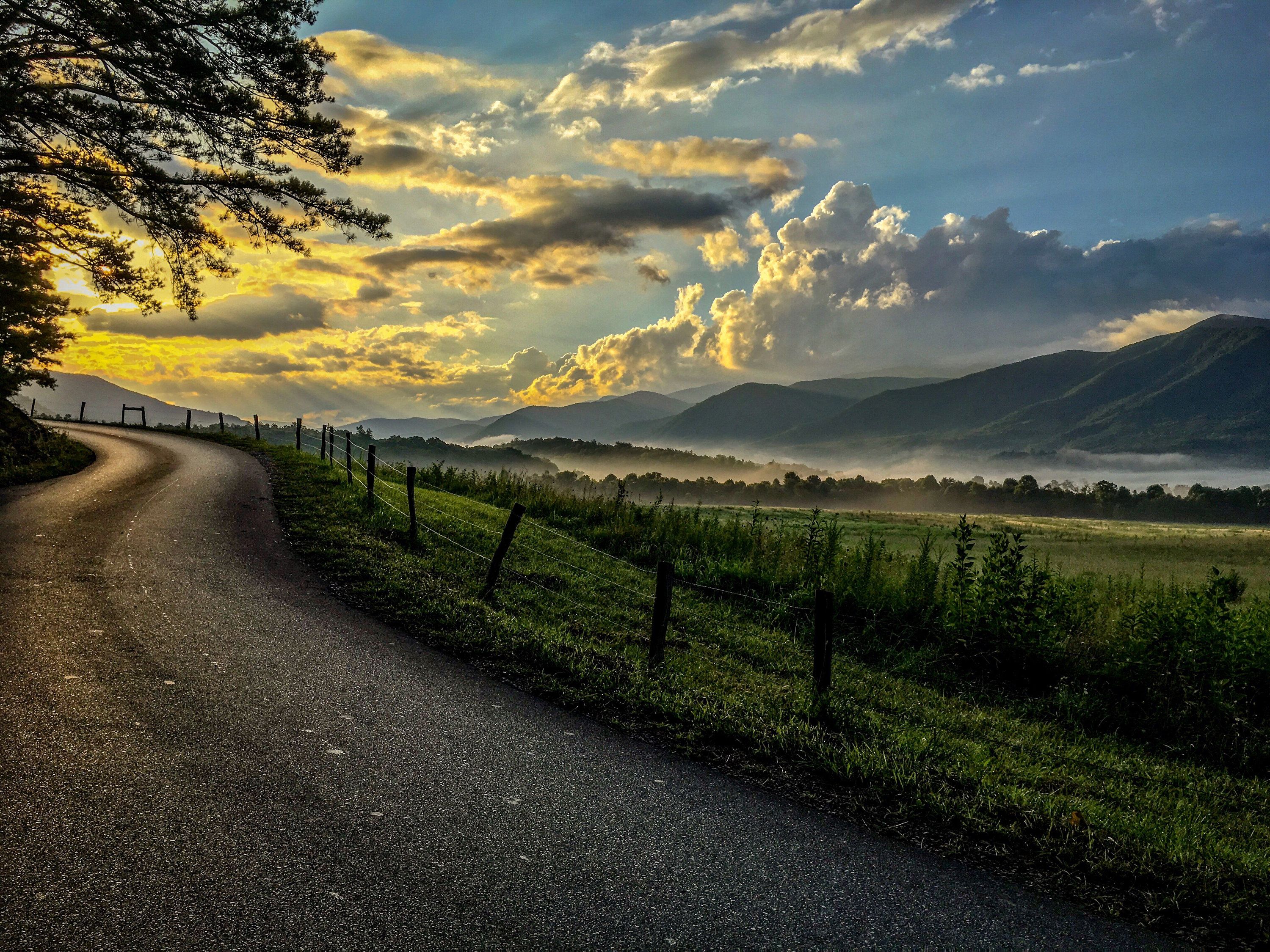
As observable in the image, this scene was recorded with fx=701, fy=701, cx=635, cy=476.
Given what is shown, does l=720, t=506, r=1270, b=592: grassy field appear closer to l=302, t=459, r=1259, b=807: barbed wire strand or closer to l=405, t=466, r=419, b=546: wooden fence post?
l=302, t=459, r=1259, b=807: barbed wire strand

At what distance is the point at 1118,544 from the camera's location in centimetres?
4406

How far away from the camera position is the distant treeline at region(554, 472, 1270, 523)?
10256 cm

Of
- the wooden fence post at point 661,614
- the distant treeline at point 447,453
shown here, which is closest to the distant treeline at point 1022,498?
the distant treeline at point 447,453

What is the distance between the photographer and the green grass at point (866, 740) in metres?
5.21

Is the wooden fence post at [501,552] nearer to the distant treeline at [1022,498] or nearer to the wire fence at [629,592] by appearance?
the wire fence at [629,592]

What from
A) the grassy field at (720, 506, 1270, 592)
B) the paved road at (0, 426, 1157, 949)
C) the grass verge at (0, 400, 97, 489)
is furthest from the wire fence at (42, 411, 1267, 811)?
the grass verge at (0, 400, 97, 489)

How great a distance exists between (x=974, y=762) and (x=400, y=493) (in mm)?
17270

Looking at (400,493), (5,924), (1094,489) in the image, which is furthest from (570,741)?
(1094,489)

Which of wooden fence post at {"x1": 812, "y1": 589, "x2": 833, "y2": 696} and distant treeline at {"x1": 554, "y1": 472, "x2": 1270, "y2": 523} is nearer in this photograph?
wooden fence post at {"x1": 812, "y1": 589, "x2": 833, "y2": 696}

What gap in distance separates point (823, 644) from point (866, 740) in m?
1.51

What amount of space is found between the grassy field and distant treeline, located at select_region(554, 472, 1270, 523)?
32.9 meters

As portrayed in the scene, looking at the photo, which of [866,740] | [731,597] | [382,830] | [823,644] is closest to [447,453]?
[731,597]

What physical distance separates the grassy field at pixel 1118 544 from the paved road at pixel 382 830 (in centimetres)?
1200

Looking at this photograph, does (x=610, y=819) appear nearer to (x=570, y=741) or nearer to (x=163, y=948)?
(x=570, y=741)
